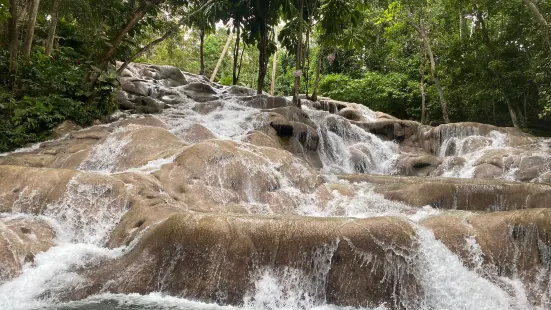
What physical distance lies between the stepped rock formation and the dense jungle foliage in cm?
236

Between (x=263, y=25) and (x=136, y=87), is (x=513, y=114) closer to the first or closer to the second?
(x=263, y=25)

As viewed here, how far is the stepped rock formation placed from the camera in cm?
567

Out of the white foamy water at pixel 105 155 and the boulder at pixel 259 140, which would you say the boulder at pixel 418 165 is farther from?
the white foamy water at pixel 105 155

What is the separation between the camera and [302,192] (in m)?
9.45

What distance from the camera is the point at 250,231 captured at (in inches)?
231

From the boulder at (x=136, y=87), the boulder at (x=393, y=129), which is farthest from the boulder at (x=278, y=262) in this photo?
the boulder at (x=136, y=87)

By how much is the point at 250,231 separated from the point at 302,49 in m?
12.9

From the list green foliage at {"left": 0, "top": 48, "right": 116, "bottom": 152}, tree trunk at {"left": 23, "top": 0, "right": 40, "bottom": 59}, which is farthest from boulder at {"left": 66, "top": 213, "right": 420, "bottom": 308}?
tree trunk at {"left": 23, "top": 0, "right": 40, "bottom": 59}

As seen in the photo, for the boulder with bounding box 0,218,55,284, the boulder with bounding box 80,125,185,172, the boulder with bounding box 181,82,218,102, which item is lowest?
the boulder with bounding box 0,218,55,284

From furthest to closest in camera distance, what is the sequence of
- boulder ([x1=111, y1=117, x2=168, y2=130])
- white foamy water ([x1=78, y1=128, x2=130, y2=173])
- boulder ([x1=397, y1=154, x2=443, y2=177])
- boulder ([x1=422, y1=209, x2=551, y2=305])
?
boulder ([x1=397, y1=154, x2=443, y2=177])
boulder ([x1=111, y1=117, x2=168, y2=130])
white foamy water ([x1=78, y1=128, x2=130, y2=173])
boulder ([x1=422, y1=209, x2=551, y2=305])

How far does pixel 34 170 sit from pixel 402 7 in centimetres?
1779

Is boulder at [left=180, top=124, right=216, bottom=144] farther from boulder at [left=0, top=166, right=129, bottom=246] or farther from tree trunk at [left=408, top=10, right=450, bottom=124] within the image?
tree trunk at [left=408, top=10, right=450, bottom=124]

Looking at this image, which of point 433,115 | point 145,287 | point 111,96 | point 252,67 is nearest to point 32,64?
point 111,96

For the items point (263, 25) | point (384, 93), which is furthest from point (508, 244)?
point (384, 93)
